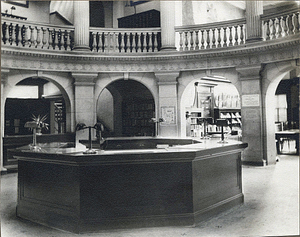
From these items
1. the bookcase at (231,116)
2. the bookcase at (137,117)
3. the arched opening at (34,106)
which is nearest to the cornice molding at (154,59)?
the bookcase at (137,117)

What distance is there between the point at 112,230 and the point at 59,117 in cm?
1103

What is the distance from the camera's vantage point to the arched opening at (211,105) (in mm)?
12105

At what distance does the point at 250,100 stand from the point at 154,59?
11.1 feet

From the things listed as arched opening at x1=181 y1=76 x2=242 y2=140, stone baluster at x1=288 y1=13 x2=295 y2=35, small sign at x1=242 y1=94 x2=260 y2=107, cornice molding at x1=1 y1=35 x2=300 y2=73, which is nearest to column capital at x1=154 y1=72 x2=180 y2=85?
cornice molding at x1=1 y1=35 x2=300 y2=73

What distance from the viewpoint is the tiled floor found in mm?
4055

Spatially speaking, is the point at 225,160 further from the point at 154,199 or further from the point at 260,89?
the point at 260,89

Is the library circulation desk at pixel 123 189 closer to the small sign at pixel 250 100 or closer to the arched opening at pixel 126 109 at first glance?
the small sign at pixel 250 100

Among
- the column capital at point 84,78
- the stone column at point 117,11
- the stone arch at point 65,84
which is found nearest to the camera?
the stone arch at point 65,84

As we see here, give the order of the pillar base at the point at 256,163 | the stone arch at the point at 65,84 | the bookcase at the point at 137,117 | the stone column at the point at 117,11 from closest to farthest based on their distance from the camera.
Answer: the pillar base at the point at 256,163
the stone arch at the point at 65,84
the bookcase at the point at 137,117
the stone column at the point at 117,11

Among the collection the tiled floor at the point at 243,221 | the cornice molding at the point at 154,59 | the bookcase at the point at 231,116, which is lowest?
the tiled floor at the point at 243,221

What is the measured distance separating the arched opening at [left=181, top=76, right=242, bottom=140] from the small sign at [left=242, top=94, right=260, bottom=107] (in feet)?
6.88

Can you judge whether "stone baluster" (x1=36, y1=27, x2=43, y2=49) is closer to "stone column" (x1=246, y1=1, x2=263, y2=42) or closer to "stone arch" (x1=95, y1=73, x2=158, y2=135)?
"stone arch" (x1=95, y1=73, x2=158, y2=135)

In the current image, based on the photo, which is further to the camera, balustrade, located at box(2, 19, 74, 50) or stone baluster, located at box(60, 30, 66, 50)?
stone baluster, located at box(60, 30, 66, 50)

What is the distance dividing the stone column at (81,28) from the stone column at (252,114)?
504 cm
